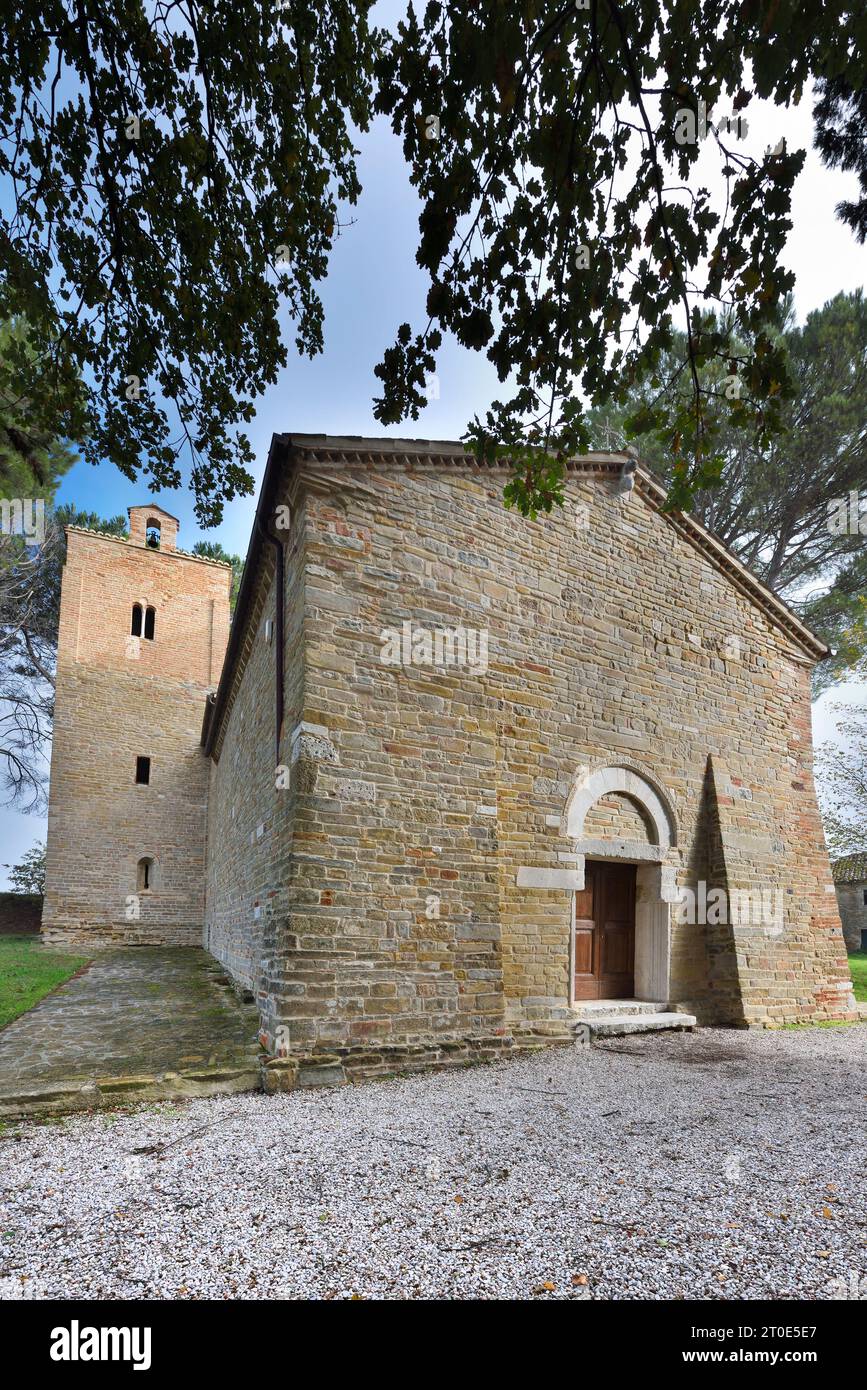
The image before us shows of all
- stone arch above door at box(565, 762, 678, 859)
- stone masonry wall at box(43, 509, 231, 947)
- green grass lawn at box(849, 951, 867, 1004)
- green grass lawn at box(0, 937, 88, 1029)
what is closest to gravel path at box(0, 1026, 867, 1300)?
stone arch above door at box(565, 762, 678, 859)

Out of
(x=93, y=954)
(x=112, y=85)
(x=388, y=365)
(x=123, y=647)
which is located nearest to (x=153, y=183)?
(x=112, y=85)

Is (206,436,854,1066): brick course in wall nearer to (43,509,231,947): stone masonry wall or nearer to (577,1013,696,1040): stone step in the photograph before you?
(577,1013,696,1040): stone step

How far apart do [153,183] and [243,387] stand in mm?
1185

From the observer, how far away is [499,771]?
24.0 ft

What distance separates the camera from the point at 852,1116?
5.03 meters

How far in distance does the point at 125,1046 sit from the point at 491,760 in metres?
4.16

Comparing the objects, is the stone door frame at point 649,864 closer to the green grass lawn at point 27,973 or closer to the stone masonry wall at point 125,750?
the green grass lawn at point 27,973

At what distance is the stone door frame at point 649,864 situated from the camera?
824cm

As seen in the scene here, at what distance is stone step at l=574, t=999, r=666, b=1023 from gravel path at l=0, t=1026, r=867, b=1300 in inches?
80.9

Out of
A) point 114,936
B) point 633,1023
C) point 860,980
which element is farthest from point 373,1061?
point 114,936

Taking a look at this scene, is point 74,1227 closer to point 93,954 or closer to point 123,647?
point 93,954

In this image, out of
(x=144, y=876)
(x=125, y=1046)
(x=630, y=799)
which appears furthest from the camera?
(x=144, y=876)

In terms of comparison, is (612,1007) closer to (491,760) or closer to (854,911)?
(491,760)

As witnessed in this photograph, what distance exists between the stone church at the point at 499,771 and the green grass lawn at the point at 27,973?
2.54 metres
